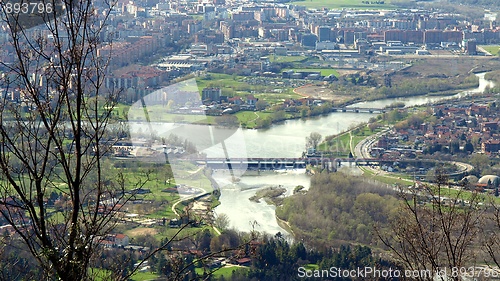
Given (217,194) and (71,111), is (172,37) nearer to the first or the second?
(217,194)

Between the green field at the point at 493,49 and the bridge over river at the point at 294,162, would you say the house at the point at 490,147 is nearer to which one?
the bridge over river at the point at 294,162

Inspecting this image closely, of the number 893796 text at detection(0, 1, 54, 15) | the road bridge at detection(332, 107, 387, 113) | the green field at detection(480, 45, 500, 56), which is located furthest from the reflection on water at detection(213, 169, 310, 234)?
the green field at detection(480, 45, 500, 56)

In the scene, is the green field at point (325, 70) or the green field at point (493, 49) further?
the green field at point (493, 49)

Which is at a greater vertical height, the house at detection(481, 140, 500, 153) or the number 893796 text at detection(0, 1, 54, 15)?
the number 893796 text at detection(0, 1, 54, 15)

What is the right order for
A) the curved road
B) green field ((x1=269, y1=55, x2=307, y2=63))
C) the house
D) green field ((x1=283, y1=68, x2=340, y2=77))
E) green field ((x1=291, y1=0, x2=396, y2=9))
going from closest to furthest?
the curved road, the house, green field ((x1=283, y1=68, x2=340, y2=77)), green field ((x1=269, y1=55, x2=307, y2=63)), green field ((x1=291, y1=0, x2=396, y2=9))

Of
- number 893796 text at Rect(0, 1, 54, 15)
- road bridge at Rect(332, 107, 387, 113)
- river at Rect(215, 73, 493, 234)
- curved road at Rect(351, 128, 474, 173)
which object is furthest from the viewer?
Result: road bridge at Rect(332, 107, 387, 113)

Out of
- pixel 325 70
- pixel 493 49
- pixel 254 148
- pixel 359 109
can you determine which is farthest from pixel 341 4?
pixel 254 148

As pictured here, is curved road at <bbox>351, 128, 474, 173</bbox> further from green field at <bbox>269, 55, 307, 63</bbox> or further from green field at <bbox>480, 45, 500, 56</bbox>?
green field at <bbox>480, 45, 500, 56</bbox>

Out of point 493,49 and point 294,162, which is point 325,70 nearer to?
point 493,49

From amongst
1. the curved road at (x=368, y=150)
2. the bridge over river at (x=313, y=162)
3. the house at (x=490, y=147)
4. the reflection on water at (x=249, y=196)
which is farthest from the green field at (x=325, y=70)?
the reflection on water at (x=249, y=196)
